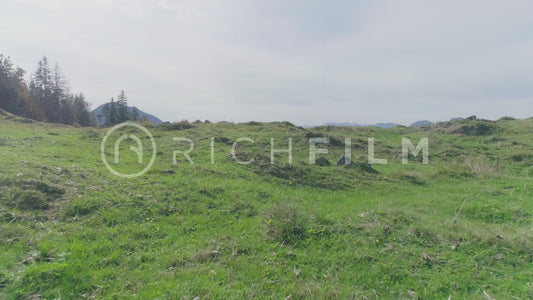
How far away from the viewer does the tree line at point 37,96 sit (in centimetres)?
4175

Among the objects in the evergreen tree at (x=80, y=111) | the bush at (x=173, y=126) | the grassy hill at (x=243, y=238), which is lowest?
the grassy hill at (x=243, y=238)

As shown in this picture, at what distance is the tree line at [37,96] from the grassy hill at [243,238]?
44739mm

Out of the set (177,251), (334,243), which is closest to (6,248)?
(177,251)

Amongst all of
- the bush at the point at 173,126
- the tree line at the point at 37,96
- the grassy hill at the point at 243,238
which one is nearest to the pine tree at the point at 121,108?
the tree line at the point at 37,96

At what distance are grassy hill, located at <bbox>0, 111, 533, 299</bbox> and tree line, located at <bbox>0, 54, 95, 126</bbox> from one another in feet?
147

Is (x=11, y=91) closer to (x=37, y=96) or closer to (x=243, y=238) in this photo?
(x=37, y=96)

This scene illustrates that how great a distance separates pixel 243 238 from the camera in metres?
5.58

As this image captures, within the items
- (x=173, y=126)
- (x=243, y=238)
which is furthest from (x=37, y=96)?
(x=243, y=238)

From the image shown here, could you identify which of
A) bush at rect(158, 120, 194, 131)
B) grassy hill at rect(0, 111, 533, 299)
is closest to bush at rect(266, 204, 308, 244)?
grassy hill at rect(0, 111, 533, 299)

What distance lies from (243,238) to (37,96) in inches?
2330

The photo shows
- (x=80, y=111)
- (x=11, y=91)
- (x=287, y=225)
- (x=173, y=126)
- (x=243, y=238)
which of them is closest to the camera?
(x=243, y=238)

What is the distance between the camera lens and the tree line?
4175 centimetres

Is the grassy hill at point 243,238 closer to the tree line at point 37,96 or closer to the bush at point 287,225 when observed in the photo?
the bush at point 287,225

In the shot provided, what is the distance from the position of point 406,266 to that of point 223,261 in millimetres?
3284
